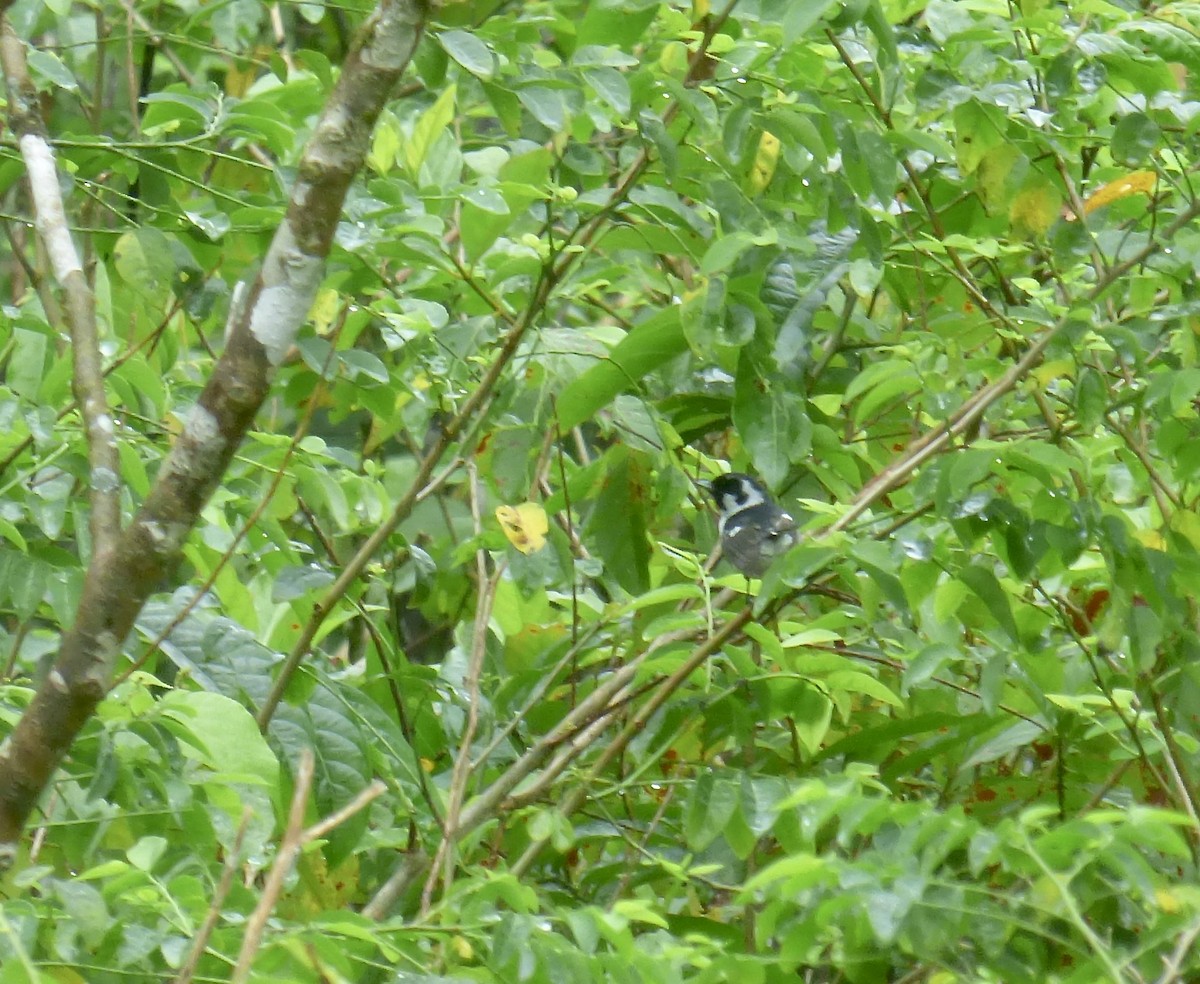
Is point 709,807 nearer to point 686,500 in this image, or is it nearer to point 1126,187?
point 686,500

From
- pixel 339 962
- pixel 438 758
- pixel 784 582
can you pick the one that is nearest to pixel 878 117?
pixel 784 582

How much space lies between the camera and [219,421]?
1.76m

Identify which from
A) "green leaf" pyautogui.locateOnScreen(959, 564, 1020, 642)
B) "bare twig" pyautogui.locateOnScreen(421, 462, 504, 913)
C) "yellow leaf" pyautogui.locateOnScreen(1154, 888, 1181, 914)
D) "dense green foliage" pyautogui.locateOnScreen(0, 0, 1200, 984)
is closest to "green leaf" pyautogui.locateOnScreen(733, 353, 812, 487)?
"dense green foliage" pyautogui.locateOnScreen(0, 0, 1200, 984)

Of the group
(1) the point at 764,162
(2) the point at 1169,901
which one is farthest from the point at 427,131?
(2) the point at 1169,901

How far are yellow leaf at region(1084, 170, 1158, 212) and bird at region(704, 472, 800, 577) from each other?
0.84 metres

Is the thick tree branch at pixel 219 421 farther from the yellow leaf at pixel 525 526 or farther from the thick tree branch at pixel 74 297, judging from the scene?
the yellow leaf at pixel 525 526

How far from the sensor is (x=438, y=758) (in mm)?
2877

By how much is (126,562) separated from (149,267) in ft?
2.08

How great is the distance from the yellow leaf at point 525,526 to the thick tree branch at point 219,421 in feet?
1.84

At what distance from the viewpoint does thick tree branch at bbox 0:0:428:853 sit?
67.9 inches

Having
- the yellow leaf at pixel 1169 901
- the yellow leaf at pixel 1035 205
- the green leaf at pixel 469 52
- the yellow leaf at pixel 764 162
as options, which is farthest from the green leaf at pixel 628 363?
the yellow leaf at pixel 1169 901

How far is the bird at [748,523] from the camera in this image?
323 cm

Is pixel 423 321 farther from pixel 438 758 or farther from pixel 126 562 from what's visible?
pixel 438 758

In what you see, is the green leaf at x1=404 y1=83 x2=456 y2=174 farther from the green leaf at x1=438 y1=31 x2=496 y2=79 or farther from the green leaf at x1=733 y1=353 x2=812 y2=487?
the green leaf at x1=733 y1=353 x2=812 y2=487
